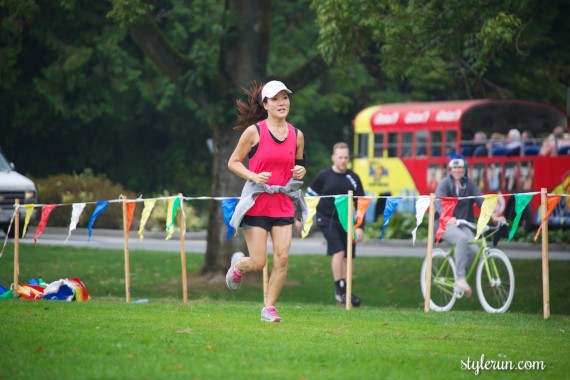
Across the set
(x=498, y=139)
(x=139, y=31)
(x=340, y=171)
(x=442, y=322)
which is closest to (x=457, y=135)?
(x=498, y=139)

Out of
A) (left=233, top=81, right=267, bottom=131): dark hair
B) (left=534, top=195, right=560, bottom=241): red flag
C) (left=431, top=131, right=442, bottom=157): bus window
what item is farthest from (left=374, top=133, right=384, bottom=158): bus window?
(left=233, top=81, right=267, bottom=131): dark hair

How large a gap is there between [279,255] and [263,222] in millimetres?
335

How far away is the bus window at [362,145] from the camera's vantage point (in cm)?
3434

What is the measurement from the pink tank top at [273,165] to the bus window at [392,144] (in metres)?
22.3

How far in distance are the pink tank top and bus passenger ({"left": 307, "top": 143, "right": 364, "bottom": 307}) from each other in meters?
4.74

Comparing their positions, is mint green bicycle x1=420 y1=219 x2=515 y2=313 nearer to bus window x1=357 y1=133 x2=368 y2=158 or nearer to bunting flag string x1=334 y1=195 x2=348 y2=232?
bunting flag string x1=334 y1=195 x2=348 y2=232

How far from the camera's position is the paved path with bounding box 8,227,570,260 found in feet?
81.3

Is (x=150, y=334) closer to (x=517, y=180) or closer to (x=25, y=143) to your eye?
(x=517, y=180)

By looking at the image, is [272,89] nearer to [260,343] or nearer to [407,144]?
[260,343]

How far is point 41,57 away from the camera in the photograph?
35.2 metres

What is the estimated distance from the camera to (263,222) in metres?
11.1

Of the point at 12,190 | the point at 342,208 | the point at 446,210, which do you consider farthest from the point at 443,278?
the point at 12,190

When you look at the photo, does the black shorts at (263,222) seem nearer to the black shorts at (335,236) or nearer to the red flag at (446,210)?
the red flag at (446,210)

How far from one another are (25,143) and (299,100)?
17.1 m
